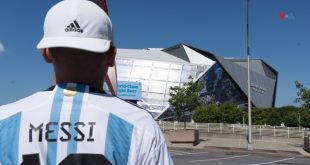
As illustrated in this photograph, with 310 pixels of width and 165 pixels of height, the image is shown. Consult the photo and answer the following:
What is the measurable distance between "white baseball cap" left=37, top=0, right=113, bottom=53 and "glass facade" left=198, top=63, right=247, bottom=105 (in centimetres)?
7786

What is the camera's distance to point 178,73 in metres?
77.8

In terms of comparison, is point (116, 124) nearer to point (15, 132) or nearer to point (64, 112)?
point (64, 112)

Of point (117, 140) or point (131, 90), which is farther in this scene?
point (131, 90)

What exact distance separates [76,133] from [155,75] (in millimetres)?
75435

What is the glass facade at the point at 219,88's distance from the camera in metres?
81.6

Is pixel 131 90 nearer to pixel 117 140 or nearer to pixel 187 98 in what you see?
pixel 187 98

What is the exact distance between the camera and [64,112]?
1.59 m

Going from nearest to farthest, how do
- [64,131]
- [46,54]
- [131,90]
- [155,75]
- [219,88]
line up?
[64,131] < [46,54] < [131,90] < [155,75] < [219,88]

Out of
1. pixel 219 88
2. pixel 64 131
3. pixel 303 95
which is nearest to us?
pixel 64 131

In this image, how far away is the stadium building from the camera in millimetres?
75000

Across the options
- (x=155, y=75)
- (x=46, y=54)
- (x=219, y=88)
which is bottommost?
(x=46, y=54)

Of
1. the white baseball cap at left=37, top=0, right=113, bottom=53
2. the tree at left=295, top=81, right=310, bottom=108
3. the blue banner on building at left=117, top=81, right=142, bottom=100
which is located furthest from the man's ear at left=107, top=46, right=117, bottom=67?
the blue banner on building at left=117, top=81, right=142, bottom=100

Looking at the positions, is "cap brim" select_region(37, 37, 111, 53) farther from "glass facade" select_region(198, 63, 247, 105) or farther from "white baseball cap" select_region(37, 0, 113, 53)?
"glass facade" select_region(198, 63, 247, 105)

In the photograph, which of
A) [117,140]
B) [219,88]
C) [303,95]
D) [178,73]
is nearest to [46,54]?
[117,140]
